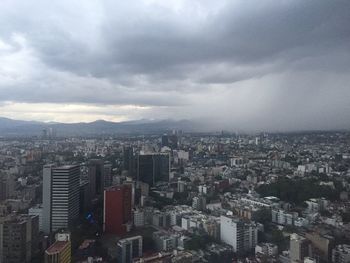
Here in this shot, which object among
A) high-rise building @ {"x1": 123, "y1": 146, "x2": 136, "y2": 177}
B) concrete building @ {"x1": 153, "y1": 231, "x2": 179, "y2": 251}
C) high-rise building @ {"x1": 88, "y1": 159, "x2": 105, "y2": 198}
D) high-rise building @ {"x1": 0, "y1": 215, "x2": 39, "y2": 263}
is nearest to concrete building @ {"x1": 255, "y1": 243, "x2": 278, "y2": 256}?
concrete building @ {"x1": 153, "y1": 231, "x2": 179, "y2": 251}

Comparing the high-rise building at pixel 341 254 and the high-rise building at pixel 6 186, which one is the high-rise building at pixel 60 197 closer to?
the high-rise building at pixel 6 186

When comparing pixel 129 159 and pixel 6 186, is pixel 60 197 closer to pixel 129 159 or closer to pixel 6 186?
pixel 6 186

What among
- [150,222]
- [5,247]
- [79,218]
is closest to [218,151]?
[150,222]

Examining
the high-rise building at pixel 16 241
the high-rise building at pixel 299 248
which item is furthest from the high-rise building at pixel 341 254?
the high-rise building at pixel 16 241

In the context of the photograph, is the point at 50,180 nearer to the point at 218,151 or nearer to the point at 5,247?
the point at 5,247

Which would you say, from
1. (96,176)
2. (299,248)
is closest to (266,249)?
(299,248)
